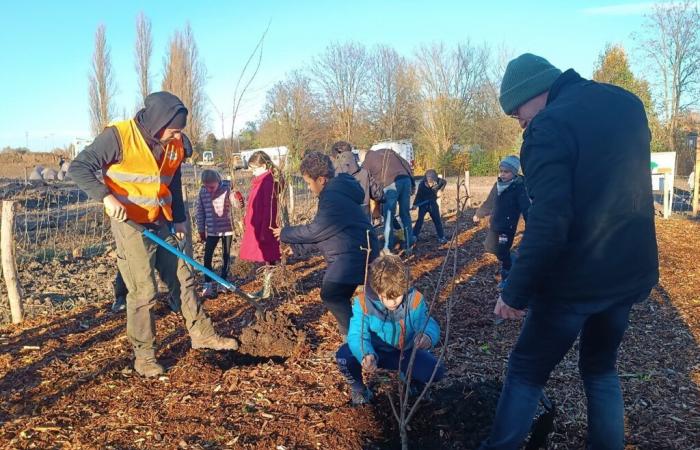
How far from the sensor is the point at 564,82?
233cm

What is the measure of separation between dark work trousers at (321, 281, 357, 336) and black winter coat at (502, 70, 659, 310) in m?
1.83

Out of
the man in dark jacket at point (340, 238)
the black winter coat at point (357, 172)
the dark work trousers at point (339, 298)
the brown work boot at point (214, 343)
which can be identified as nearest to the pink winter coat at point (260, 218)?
the black winter coat at point (357, 172)

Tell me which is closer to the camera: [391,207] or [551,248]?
[551,248]

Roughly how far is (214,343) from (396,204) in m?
4.79

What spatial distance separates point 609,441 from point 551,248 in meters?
1.00

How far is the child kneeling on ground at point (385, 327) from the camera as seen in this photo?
119 inches

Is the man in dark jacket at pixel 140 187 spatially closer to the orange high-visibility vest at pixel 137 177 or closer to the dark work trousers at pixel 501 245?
the orange high-visibility vest at pixel 137 177

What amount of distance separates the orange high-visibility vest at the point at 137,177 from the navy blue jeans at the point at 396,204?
15.5 feet

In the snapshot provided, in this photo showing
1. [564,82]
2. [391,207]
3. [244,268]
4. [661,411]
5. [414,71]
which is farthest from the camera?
[414,71]

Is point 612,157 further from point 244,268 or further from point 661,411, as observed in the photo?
point 244,268

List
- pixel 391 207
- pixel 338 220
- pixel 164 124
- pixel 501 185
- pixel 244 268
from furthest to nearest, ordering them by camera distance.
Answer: pixel 391 207 < pixel 244 268 < pixel 501 185 < pixel 338 220 < pixel 164 124

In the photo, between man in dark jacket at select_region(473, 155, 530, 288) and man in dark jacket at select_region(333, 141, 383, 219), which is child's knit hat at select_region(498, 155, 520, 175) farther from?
man in dark jacket at select_region(333, 141, 383, 219)

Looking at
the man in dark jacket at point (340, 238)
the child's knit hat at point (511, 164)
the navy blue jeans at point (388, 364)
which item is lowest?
the navy blue jeans at point (388, 364)

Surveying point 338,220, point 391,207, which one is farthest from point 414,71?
point 338,220
